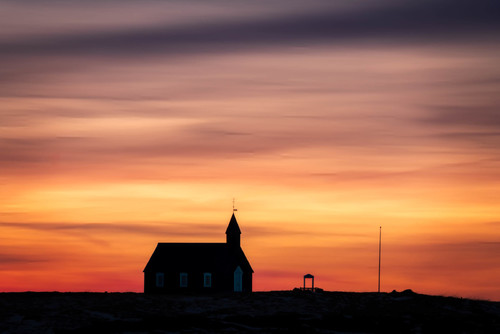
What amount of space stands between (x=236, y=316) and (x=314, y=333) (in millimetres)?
7209

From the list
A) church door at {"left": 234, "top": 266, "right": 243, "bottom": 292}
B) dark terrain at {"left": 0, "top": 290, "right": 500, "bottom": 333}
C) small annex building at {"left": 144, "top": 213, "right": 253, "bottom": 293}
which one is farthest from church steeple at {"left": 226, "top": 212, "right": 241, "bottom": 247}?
dark terrain at {"left": 0, "top": 290, "right": 500, "bottom": 333}

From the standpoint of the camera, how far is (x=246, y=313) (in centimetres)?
6412

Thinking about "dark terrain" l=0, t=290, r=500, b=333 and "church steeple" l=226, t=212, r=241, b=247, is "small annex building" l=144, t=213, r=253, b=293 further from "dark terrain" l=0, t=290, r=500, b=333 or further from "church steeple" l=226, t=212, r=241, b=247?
"dark terrain" l=0, t=290, r=500, b=333

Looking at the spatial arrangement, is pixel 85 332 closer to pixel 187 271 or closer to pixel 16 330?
pixel 16 330

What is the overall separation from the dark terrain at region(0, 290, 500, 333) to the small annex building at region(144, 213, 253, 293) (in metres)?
28.2

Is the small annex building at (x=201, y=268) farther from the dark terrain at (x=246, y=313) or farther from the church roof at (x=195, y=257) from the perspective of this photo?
the dark terrain at (x=246, y=313)

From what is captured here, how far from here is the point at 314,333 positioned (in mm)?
58969

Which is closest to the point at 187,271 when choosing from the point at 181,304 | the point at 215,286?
the point at 215,286

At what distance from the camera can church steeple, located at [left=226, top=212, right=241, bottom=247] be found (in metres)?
104

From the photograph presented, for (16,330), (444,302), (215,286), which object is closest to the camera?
(16,330)

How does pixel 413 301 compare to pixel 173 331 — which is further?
pixel 413 301

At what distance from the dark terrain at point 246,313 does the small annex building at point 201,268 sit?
28.2 metres

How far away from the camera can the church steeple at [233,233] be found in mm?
104188

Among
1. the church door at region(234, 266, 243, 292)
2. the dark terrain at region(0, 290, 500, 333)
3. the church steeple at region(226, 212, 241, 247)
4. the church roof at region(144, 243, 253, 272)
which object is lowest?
the dark terrain at region(0, 290, 500, 333)
